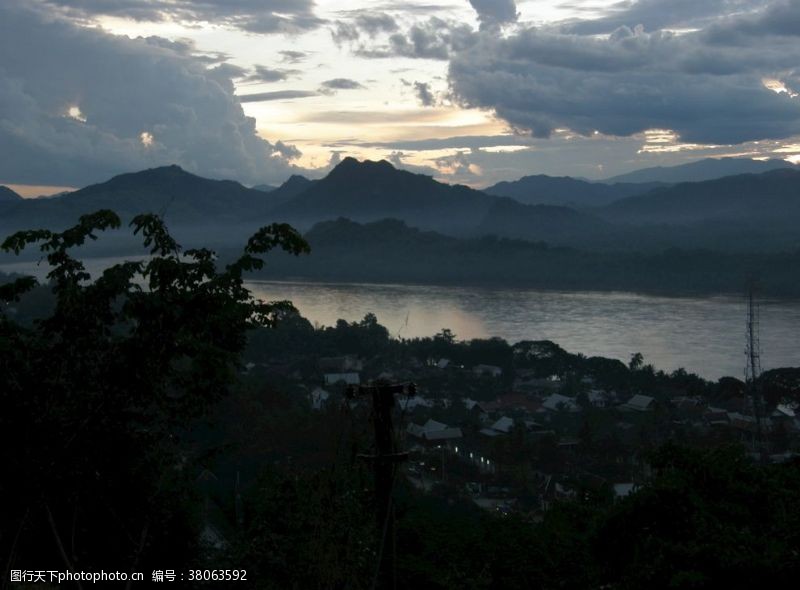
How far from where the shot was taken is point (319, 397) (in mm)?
15938

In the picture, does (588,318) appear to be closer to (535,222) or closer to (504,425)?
(504,425)

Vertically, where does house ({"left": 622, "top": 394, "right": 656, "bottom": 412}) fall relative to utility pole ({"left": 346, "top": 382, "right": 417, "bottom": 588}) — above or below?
below

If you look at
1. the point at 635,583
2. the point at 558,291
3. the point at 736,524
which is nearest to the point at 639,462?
the point at 736,524

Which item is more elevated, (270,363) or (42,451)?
(42,451)

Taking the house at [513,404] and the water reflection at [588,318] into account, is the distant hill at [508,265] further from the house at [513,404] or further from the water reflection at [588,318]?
the house at [513,404]

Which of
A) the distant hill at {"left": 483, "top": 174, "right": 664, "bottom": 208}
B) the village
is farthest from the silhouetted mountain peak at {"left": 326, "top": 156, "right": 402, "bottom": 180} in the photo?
the village

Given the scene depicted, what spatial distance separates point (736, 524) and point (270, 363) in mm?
16690

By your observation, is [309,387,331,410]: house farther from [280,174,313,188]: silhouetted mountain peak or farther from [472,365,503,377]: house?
[280,174,313,188]: silhouetted mountain peak

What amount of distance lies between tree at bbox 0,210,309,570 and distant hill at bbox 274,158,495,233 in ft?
293

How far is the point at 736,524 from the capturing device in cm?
446

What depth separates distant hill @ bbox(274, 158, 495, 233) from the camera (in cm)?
9550

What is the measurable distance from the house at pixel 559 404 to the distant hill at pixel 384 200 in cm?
7579

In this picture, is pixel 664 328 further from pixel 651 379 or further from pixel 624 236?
pixel 624 236

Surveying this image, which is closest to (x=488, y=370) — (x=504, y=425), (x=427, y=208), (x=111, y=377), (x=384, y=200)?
(x=504, y=425)
